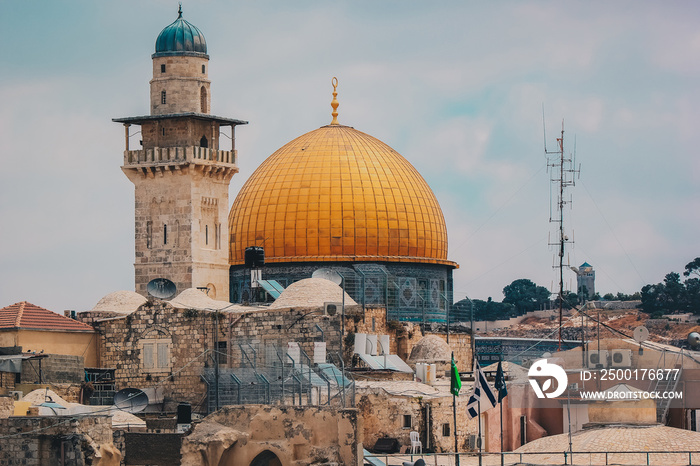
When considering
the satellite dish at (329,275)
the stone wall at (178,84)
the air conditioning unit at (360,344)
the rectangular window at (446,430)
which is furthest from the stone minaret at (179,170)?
the rectangular window at (446,430)

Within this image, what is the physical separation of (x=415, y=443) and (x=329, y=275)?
13.6 metres

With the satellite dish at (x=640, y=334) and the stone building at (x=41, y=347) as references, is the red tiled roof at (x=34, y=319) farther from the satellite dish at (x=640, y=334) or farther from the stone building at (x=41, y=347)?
the satellite dish at (x=640, y=334)

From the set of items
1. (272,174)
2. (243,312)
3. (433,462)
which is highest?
(272,174)

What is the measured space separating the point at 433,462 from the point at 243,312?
1025 centimetres

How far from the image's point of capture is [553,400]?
49.5 meters

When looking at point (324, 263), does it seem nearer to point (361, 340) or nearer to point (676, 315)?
point (361, 340)

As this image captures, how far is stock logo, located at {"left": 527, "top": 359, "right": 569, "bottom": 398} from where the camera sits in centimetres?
4944

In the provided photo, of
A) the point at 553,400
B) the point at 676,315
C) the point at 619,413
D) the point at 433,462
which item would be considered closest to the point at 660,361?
the point at 553,400

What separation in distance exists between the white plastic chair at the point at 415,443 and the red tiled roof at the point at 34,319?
1147cm

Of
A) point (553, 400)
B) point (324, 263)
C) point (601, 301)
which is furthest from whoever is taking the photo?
point (601, 301)

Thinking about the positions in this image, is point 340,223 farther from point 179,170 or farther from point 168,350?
point 168,350

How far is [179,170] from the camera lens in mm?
57219

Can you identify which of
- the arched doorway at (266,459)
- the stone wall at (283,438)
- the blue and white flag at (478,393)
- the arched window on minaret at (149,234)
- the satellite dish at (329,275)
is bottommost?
the arched doorway at (266,459)

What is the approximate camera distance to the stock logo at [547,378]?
49.4 meters
